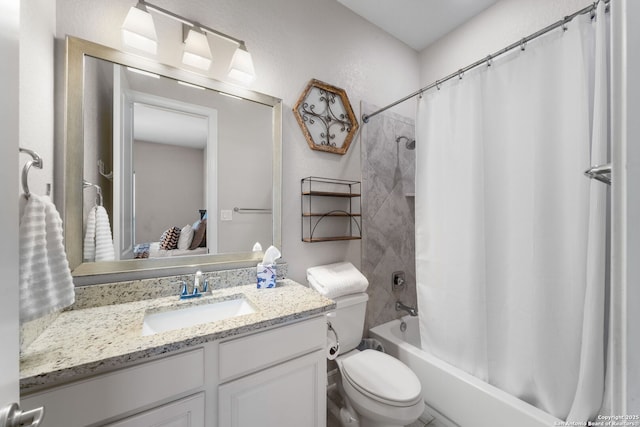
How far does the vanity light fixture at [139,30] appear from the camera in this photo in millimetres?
1060

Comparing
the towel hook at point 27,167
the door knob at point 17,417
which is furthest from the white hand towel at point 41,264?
the door knob at point 17,417

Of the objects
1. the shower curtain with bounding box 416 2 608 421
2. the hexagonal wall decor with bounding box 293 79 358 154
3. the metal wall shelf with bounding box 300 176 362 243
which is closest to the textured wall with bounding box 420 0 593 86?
the shower curtain with bounding box 416 2 608 421

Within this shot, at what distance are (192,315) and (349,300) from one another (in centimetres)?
87

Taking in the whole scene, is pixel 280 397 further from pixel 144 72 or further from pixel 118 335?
pixel 144 72

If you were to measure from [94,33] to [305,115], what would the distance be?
103cm

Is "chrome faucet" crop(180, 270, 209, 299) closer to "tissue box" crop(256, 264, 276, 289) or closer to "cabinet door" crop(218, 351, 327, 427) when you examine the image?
"tissue box" crop(256, 264, 276, 289)

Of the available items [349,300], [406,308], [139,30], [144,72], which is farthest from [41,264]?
[406,308]

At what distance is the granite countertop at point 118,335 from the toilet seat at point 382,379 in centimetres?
49

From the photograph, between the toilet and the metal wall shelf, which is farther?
the metal wall shelf

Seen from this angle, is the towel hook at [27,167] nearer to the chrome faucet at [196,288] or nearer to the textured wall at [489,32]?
the chrome faucet at [196,288]

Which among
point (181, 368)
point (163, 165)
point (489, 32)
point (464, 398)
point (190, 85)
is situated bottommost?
point (464, 398)

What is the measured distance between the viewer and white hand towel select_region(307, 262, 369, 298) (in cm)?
146

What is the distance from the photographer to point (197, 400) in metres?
0.80

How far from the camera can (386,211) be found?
1.98 metres
